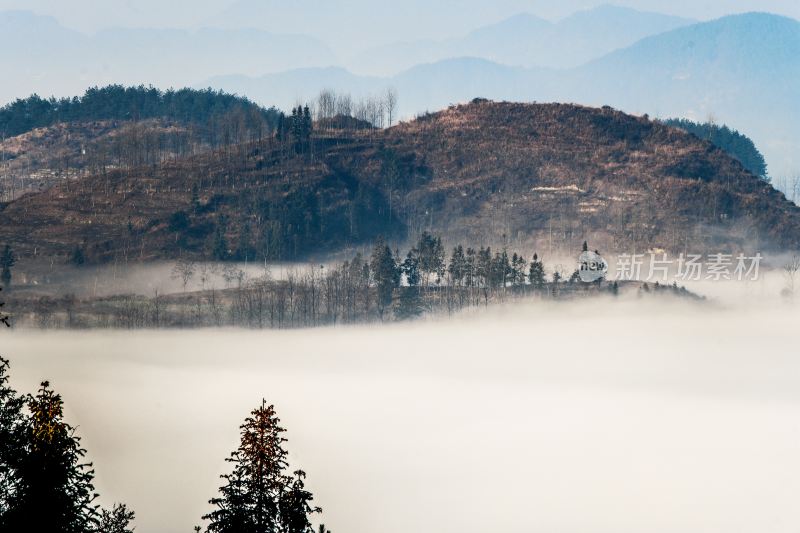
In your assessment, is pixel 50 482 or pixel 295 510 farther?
pixel 50 482

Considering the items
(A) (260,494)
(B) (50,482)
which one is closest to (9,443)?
(B) (50,482)

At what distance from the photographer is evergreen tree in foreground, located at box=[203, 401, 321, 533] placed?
47.7 meters

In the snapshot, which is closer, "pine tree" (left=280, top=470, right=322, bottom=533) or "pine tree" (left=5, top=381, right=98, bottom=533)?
"pine tree" (left=280, top=470, right=322, bottom=533)

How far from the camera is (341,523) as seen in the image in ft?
594

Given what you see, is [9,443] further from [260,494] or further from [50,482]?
[260,494]

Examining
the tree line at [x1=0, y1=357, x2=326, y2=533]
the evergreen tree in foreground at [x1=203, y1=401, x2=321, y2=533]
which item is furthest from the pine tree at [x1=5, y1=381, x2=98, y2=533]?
the evergreen tree in foreground at [x1=203, y1=401, x2=321, y2=533]

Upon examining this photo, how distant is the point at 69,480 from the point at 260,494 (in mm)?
7177

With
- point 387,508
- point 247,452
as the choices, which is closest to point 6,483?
point 247,452

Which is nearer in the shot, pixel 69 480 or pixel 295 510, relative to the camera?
pixel 295 510

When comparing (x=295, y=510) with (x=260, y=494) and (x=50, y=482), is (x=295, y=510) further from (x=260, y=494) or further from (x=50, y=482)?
(x=50, y=482)

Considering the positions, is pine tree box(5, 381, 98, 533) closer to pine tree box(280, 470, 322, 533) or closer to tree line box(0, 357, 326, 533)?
tree line box(0, 357, 326, 533)

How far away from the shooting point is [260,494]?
48.4 m

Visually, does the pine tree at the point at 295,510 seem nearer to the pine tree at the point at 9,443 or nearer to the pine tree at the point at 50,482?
the pine tree at the point at 50,482

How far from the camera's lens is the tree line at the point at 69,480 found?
4781 centimetres
